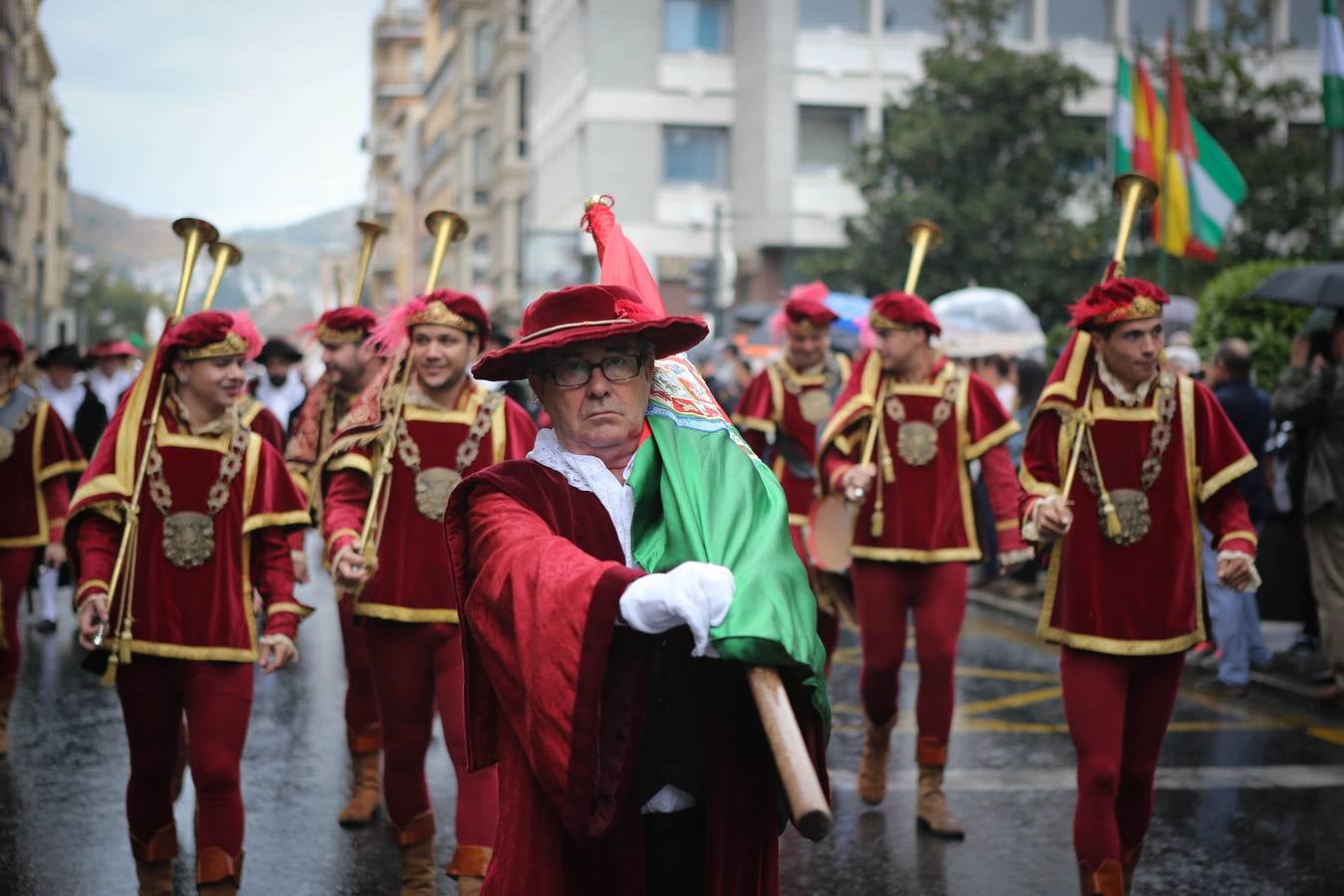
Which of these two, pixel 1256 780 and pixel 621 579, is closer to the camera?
pixel 621 579

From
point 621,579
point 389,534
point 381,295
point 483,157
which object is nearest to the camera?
point 621,579

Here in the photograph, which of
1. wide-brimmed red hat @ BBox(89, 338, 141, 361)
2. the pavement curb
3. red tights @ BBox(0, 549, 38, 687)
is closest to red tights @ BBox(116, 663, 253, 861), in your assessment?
red tights @ BBox(0, 549, 38, 687)

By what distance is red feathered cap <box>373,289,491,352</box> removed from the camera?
662cm

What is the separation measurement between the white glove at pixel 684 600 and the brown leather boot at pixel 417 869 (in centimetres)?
342

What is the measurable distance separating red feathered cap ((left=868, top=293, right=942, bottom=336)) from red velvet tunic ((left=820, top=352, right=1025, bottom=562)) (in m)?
0.28

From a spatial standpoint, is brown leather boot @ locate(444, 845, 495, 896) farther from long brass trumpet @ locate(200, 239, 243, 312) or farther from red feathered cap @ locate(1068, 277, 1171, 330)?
red feathered cap @ locate(1068, 277, 1171, 330)

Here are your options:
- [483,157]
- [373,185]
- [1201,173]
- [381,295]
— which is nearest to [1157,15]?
[1201,173]

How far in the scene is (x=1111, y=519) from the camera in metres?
6.11

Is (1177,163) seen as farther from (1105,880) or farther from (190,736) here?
(190,736)

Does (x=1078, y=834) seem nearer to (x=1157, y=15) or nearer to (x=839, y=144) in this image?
(x=839, y=144)

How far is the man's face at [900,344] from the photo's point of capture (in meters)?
8.07

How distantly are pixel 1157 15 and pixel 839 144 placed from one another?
9.26 m

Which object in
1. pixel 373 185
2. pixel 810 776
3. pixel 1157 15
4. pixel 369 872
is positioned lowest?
pixel 369 872

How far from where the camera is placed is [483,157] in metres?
71.6
